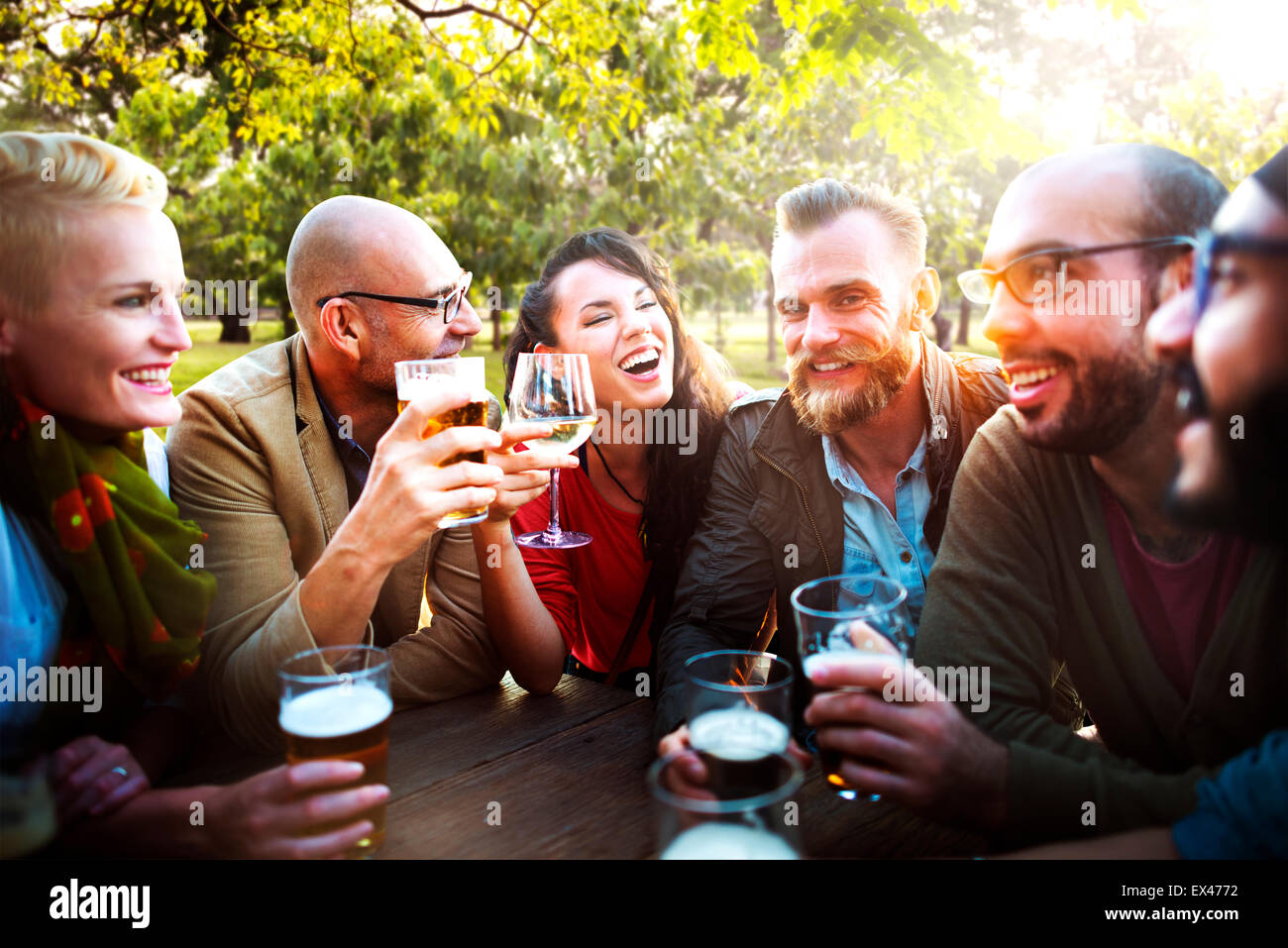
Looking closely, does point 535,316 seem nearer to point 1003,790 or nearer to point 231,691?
point 231,691

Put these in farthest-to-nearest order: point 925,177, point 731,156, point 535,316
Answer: point 925,177 < point 731,156 < point 535,316

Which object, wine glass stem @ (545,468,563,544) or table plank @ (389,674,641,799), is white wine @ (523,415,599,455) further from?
table plank @ (389,674,641,799)

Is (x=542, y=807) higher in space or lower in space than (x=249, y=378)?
lower

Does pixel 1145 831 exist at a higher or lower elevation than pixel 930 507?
lower

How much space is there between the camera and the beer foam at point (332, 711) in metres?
1.30

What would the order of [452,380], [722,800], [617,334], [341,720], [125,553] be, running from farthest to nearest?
1. [617,334]
2. [452,380]
3. [125,553]
4. [341,720]
5. [722,800]

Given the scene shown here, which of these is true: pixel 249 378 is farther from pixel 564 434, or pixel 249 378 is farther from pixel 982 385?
pixel 982 385

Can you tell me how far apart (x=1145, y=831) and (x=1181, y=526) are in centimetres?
52

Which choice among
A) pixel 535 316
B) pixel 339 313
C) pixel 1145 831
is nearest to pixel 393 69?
pixel 535 316

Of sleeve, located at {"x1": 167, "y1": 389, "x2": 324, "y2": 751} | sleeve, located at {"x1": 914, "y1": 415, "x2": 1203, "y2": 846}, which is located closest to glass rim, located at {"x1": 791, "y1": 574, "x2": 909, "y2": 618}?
sleeve, located at {"x1": 914, "y1": 415, "x2": 1203, "y2": 846}

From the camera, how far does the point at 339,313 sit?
242cm

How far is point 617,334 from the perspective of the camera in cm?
295

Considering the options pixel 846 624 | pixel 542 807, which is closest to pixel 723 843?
pixel 846 624

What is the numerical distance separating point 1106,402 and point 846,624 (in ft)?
2.18
